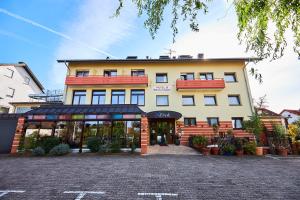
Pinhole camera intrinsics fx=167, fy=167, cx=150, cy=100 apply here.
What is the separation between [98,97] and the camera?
19250 mm

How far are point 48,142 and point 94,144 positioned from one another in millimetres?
3436

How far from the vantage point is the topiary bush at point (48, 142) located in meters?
12.5

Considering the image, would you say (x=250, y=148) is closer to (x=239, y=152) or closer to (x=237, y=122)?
(x=239, y=152)

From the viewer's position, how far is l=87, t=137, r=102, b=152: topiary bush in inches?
511

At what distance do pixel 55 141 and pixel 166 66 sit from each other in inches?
550

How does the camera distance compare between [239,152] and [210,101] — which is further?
[210,101]

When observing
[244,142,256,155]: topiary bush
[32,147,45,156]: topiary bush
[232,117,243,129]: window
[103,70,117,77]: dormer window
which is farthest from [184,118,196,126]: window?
[32,147,45,156]: topiary bush

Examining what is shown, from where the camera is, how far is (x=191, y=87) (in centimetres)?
1867

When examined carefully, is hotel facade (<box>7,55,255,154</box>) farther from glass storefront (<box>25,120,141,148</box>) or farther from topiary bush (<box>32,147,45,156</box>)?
topiary bush (<box>32,147,45,156</box>)

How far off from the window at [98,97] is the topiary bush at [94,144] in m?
6.51

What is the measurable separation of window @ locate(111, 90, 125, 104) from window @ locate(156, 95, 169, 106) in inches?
156

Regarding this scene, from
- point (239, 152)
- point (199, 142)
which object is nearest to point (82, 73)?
point (199, 142)

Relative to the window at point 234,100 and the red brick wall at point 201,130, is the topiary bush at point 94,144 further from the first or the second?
the window at point 234,100

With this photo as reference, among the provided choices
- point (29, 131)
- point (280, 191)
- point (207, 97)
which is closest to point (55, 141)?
point (29, 131)
